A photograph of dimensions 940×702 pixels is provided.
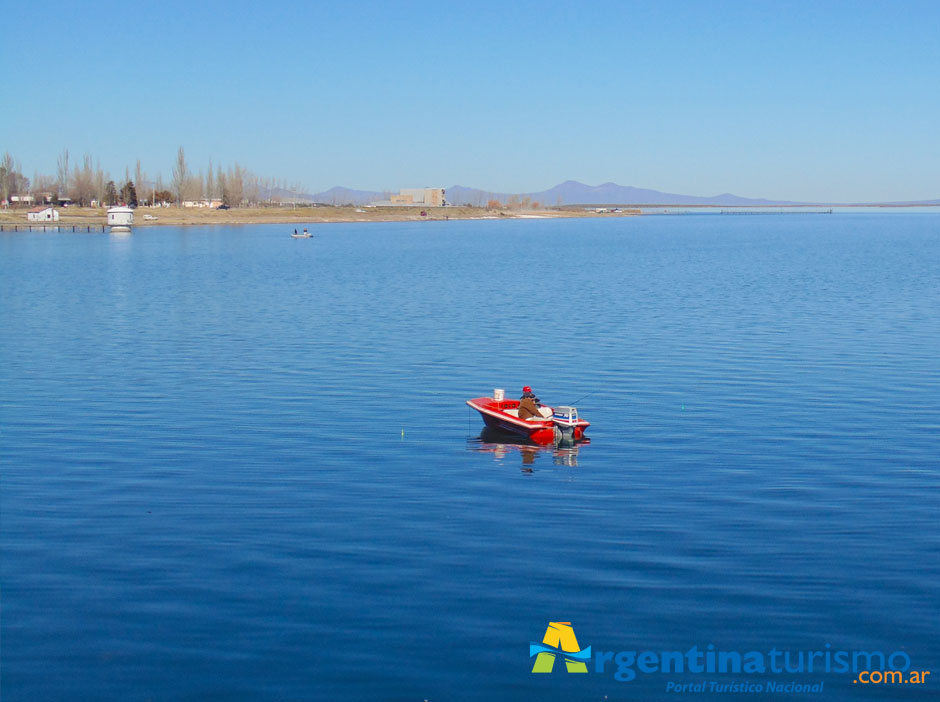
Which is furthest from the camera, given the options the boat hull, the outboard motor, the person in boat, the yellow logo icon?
the person in boat

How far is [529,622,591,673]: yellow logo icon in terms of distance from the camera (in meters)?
16.5

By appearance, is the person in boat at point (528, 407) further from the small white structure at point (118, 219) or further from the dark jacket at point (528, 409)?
the small white structure at point (118, 219)

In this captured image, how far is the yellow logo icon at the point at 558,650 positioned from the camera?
54.2ft

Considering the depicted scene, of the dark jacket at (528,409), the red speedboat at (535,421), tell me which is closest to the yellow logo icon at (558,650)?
the red speedboat at (535,421)

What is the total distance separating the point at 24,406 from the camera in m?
36.0

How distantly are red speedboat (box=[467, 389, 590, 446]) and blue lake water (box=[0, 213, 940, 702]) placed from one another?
2.27ft

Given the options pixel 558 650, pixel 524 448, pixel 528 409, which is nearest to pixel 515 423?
pixel 528 409

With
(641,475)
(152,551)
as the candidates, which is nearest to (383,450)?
(641,475)

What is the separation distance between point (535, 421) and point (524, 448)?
895mm

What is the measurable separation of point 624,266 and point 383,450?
84866mm

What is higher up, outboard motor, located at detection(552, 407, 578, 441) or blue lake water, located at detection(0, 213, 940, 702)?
outboard motor, located at detection(552, 407, 578, 441)

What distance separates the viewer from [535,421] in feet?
102

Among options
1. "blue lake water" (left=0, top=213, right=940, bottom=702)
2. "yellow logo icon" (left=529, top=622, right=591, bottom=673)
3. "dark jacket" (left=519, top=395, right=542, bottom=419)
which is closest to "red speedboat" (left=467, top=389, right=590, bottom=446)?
"dark jacket" (left=519, top=395, right=542, bottom=419)

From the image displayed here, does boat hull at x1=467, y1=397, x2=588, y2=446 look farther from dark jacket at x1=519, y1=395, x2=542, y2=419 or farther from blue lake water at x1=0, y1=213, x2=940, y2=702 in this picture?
blue lake water at x1=0, y1=213, x2=940, y2=702
